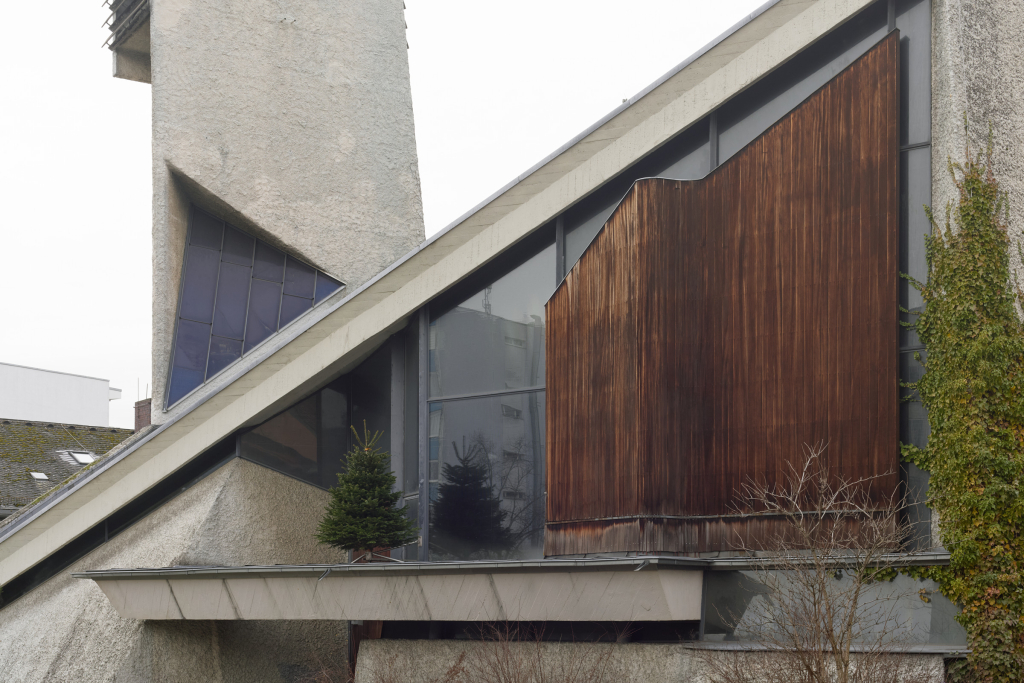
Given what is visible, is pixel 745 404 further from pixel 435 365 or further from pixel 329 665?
pixel 329 665

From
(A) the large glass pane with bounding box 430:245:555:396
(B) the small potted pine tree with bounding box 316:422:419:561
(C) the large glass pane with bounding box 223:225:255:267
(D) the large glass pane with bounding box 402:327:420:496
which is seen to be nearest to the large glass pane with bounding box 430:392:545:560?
(A) the large glass pane with bounding box 430:245:555:396

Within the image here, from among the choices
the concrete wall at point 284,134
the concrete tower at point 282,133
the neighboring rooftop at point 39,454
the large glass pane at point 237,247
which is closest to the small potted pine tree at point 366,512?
the concrete tower at point 282,133

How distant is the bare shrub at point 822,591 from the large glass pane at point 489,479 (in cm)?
338

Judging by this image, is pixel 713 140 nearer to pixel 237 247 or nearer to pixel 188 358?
pixel 237 247

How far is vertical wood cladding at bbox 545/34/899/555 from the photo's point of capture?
13562mm

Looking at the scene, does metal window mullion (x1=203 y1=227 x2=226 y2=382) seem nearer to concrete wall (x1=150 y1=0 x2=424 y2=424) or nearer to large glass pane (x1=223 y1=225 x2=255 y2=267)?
large glass pane (x1=223 y1=225 x2=255 y2=267)

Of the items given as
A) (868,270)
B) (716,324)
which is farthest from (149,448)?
(868,270)

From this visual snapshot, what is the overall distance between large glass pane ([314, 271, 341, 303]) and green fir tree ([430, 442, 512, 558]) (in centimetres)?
824

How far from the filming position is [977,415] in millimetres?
12578

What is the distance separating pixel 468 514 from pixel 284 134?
11877 mm

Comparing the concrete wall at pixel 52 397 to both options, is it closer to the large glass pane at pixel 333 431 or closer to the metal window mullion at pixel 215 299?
the metal window mullion at pixel 215 299

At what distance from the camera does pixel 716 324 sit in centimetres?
1438

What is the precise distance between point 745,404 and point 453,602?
481 centimetres

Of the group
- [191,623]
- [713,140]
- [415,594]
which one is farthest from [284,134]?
[415,594]
